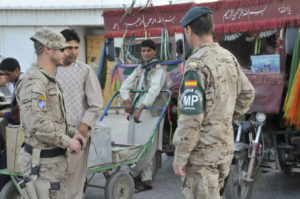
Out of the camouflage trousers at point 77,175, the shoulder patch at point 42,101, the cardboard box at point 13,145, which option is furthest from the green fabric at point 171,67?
the shoulder patch at point 42,101

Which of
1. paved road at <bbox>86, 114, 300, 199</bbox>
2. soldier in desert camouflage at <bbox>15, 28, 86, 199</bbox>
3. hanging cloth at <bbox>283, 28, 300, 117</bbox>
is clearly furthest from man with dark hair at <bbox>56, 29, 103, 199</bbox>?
hanging cloth at <bbox>283, 28, 300, 117</bbox>

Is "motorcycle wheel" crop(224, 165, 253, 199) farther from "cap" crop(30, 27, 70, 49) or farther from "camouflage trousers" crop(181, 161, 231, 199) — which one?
"cap" crop(30, 27, 70, 49)

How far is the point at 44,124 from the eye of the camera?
2.72 meters

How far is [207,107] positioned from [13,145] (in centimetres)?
209

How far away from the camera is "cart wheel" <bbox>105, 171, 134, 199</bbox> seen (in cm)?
439

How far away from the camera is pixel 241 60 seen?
5.32 metres

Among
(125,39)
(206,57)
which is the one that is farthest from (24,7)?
(206,57)

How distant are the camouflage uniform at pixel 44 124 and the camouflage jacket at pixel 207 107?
864mm

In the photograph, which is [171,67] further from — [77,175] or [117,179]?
[77,175]

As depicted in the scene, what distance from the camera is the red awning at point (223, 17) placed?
467 cm

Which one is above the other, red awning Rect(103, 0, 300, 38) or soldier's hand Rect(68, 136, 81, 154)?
red awning Rect(103, 0, 300, 38)

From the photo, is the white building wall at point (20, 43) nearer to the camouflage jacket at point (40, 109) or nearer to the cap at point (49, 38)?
the cap at point (49, 38)

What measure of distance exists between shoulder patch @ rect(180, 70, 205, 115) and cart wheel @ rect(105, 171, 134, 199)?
2019mm

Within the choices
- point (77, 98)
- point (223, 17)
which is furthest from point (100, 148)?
point (223, 17)
